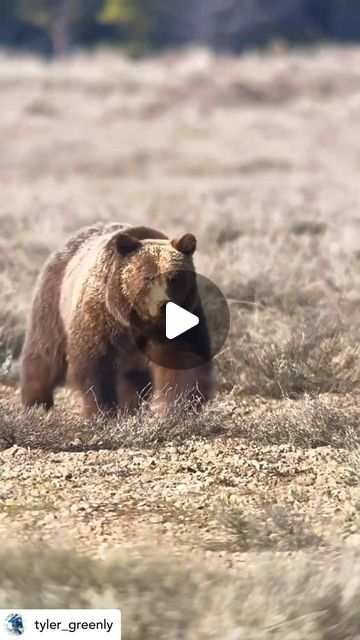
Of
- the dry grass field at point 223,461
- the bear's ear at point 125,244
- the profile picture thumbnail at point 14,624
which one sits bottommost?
the dry grass field at point 223,461

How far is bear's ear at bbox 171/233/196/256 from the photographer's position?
6684mm

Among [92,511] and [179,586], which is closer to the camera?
[179,586]

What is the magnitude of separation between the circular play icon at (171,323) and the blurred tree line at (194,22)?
3751 centimetres

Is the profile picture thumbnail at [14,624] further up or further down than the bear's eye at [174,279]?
further down

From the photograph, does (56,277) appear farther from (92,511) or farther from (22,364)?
(92,511)

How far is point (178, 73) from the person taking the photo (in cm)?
3822

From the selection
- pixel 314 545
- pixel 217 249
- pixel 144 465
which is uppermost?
pixel 314 545

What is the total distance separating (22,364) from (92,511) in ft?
7.69

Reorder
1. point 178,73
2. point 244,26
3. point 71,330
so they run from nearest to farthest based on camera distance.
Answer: point 71,330, point 178,73, point 244,26

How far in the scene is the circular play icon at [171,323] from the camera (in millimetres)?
6523

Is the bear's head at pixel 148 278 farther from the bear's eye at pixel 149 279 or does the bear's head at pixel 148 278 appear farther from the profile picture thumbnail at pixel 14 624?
the profile picture thumbnail at pixel 14 624

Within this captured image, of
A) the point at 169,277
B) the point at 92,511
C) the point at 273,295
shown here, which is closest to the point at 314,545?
the point at 92,511

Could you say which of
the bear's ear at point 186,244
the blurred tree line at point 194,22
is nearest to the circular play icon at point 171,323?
the bear's ear at point 186,244

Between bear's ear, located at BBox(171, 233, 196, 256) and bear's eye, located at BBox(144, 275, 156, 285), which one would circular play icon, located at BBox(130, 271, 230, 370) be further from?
bear's ear, located at BBox(171, 233, 196, 256)
